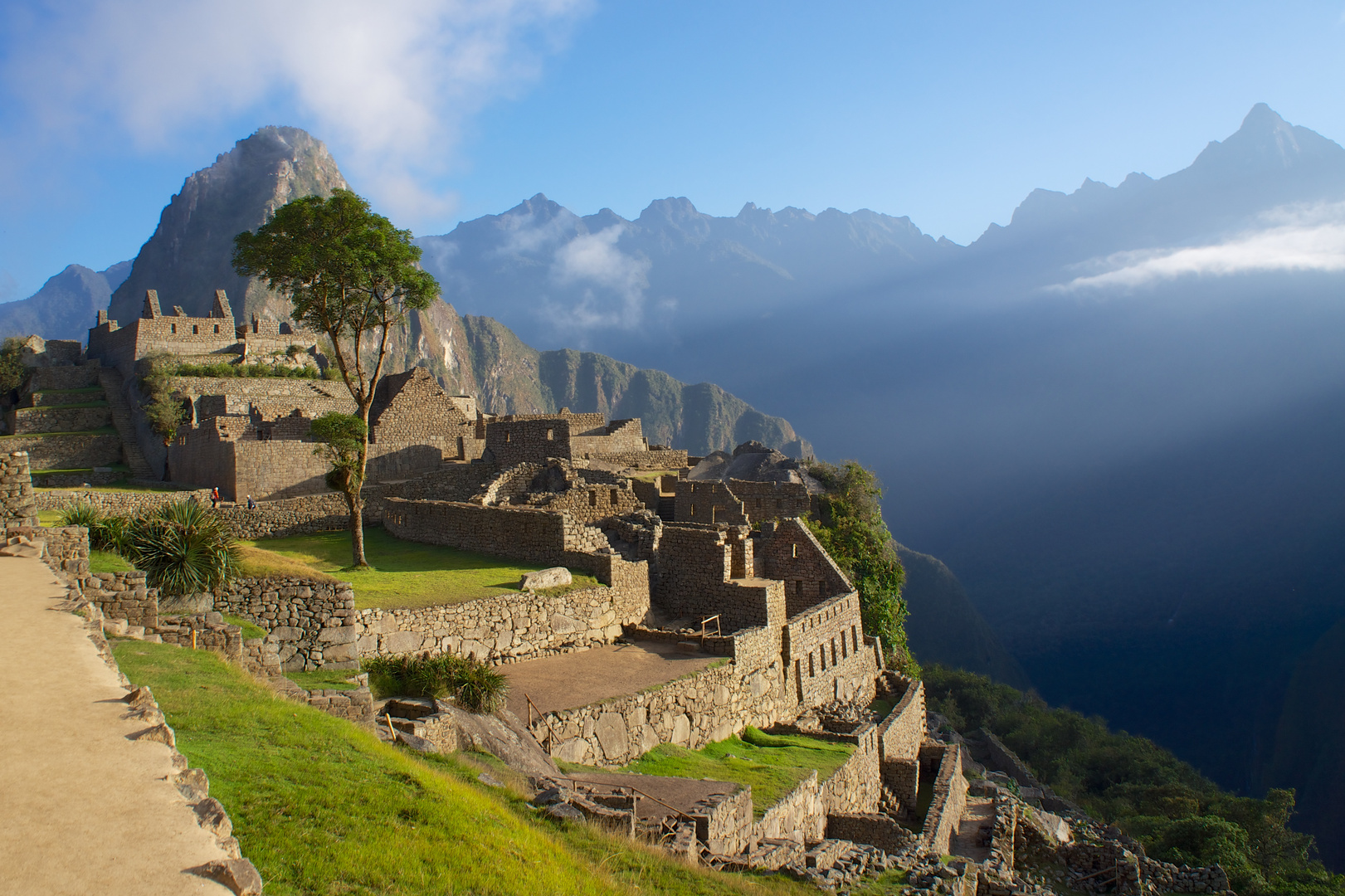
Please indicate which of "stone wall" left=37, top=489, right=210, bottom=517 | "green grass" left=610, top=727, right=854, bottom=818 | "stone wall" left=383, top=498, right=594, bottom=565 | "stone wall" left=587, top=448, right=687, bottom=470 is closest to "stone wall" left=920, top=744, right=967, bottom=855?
"green grass" left=610, top=727, right=854, bottom=818

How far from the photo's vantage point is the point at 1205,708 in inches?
2876

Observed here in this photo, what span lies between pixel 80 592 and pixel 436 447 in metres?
21.7

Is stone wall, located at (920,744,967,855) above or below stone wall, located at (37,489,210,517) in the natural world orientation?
below

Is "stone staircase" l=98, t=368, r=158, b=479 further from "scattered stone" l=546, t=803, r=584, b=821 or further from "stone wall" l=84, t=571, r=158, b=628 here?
"scattered stone" l=546, t=803, r=584, b=821

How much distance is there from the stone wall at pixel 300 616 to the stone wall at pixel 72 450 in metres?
29.1

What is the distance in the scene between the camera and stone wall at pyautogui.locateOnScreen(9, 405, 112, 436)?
36.3 metres

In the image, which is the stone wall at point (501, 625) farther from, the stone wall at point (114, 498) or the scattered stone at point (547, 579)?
the stone wall at point (114, 498)

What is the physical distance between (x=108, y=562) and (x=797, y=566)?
17.1m

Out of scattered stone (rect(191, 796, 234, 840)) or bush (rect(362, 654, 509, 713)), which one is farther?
bush (rect(362, 654, 509, 713))

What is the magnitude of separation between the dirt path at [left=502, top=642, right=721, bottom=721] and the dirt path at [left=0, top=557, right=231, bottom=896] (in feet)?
23.6

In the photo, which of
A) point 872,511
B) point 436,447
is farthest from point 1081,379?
point 436,447

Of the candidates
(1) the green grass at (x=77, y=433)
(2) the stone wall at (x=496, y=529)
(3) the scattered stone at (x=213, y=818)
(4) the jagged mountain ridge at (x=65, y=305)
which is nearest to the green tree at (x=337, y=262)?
(2) the stone wall at (x=496, y=529)

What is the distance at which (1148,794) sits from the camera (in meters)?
39.6

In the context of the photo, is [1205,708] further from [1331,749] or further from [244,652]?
[244,652]
